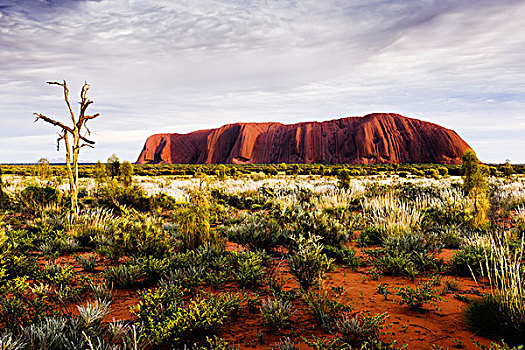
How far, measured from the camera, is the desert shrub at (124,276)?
436 centimetres

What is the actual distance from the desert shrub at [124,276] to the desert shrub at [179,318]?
1055 mm

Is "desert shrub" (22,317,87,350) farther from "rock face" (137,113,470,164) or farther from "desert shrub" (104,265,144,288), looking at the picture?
"rock face" (137,113,470,164)

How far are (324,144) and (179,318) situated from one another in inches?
4750

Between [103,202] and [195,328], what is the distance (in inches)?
452

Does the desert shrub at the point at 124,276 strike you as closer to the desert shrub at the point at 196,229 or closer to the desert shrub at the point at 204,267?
the desert shrub at the point at 204,267

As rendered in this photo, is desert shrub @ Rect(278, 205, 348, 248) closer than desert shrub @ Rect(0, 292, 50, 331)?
No

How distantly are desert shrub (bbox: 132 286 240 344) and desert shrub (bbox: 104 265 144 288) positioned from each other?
1.06 meters

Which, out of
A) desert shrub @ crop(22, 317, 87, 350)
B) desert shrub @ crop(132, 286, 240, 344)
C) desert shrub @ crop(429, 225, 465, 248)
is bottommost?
desert shrub @ crop(429, 225, 465, 248)

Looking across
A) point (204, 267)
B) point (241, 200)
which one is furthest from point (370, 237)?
point (241, 200)

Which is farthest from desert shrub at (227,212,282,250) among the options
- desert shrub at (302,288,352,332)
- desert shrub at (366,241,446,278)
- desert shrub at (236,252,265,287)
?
desert shrub at (302,288,352,332)

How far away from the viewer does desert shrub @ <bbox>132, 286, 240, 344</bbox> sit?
286 centimetres

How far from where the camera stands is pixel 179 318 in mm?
2963

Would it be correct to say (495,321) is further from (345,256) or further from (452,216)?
(452,216)

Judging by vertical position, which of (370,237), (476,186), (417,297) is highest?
(476,186)
